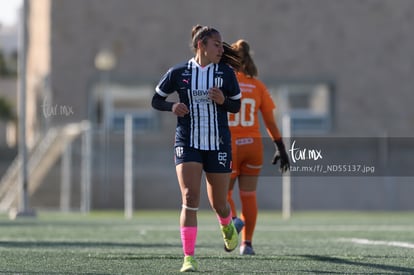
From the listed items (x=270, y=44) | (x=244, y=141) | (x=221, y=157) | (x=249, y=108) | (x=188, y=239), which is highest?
(x=270, y=44)

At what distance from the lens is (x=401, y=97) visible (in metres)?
30.7

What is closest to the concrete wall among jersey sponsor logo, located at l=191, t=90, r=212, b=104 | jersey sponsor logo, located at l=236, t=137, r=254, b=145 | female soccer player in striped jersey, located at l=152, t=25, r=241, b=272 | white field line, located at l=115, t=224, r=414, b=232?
white field line, located at l=115, t=224, r=414, b=232

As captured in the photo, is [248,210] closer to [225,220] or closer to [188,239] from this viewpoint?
[225,220]

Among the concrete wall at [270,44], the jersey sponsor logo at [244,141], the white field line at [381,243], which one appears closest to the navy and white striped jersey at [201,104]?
the jersey sponsor logo at [244,141]

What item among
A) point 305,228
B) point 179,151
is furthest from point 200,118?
point 305,228

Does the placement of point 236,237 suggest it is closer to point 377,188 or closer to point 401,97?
point 377,188

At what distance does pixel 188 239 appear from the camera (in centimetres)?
830

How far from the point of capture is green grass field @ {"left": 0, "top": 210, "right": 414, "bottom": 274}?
830cm

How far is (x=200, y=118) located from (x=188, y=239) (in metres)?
0.95

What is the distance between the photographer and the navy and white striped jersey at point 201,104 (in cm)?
838

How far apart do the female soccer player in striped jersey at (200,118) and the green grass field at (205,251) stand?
24.3 inches

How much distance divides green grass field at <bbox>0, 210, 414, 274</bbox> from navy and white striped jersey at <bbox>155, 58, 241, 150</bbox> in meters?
1.00

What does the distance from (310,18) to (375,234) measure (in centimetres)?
1732

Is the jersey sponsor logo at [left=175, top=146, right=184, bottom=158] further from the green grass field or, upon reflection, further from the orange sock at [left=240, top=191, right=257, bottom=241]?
the orange sock at [left=240, top=191, right=257, bottom=241]
